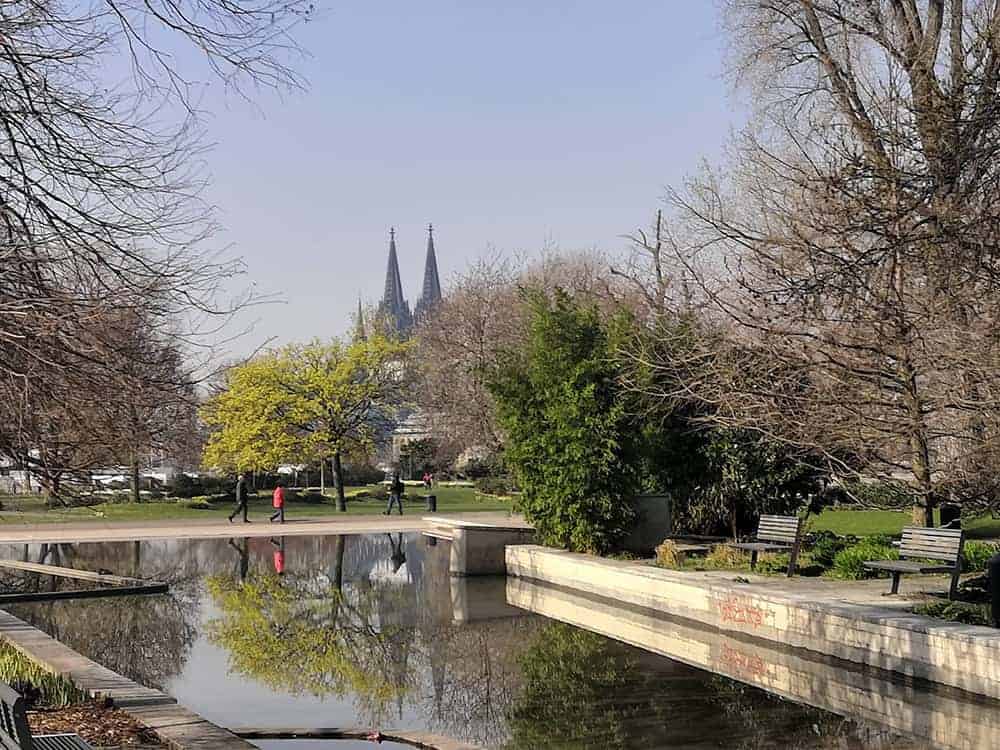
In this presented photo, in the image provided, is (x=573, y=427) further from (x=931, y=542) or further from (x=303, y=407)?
(x=303, y=407)

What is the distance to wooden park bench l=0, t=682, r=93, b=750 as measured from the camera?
6.53 metres

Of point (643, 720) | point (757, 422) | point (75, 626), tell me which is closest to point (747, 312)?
point (757, 422)

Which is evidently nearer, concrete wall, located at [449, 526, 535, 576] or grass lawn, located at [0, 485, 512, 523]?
concrete wall, located at [449, 526, 535, 576]

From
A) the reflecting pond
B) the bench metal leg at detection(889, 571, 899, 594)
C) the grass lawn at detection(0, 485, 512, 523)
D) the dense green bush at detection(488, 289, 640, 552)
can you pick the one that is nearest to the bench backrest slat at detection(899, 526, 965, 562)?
the bench metal leg at detection(889, 571, 899, 594)

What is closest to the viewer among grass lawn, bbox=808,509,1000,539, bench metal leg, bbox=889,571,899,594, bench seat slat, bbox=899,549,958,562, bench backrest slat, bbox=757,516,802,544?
bench seat slat, bbox=899,549,958,562

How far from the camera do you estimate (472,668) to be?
15391 mm

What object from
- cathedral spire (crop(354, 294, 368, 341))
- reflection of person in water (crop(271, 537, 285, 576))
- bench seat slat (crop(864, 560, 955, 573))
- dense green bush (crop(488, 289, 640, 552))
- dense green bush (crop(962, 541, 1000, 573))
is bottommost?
reflection of person in water (crop(271, 537, 285, 576))

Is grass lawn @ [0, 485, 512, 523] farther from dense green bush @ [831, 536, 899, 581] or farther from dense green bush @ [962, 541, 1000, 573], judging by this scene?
dense green bush @ [962, 541, 1000, 573]

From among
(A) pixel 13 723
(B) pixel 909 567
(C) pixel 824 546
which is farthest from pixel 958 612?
(A) pixel 13 723

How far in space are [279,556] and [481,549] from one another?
6.85m

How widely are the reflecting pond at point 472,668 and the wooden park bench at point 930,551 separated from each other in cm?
184

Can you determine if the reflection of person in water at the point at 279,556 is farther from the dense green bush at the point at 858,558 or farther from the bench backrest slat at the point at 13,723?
the bench backrest slat at the point at 13,723

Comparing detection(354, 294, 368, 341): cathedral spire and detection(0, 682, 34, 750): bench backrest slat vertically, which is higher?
detection(354, 294, 368, 341): cathedral spire

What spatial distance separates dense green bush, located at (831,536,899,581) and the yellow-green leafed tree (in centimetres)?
3218
